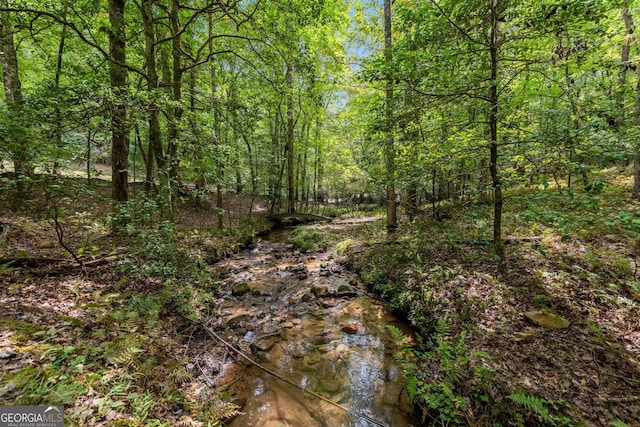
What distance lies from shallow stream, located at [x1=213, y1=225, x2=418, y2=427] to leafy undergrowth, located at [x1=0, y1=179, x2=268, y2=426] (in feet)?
1.69

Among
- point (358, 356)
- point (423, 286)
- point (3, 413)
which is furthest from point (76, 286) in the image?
point (423, 286)

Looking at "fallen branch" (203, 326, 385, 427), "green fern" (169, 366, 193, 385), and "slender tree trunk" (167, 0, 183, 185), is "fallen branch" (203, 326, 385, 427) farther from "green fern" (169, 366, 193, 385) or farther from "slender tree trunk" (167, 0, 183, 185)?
"slender tree trunk" (167, 0, 183, 185)

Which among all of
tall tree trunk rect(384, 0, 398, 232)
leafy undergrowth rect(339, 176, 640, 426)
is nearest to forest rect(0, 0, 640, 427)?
leafy undergrowth rect(339, 176, 640, 426)

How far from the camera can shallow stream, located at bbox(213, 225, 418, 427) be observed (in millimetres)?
3258

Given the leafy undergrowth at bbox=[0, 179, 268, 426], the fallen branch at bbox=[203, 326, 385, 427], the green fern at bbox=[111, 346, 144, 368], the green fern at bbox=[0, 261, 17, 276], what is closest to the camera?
the leafy undergrowth at bbox=[0, 179, 268, 426]

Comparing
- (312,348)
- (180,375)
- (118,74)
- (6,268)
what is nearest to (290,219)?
(118,74)

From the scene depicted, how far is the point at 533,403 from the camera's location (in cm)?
253

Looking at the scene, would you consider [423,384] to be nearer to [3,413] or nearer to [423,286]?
[423,286]


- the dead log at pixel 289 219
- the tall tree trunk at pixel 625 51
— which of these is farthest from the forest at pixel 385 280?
the dead log at pixel 289 219

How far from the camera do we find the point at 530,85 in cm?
523

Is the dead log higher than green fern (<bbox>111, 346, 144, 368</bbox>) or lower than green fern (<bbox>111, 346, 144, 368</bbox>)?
higher

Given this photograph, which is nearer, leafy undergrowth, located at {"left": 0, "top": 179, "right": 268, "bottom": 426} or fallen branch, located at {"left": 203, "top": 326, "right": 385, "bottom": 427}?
leafy undergrowth, located at {"left": 0, "top": 179, "right": 268, "bottom": 426}

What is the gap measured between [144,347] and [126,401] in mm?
1076

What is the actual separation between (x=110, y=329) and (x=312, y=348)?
10.6 feet
